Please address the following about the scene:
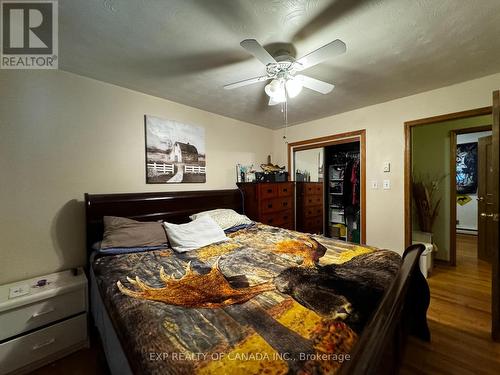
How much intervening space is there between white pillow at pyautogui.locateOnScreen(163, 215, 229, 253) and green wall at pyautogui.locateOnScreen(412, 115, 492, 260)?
3247 millimetres

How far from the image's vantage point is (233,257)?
1.58m

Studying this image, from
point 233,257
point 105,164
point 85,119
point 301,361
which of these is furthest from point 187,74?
point 301,361

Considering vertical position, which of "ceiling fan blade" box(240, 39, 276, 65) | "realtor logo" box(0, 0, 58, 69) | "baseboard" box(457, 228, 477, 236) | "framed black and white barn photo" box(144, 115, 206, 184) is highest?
"realtor logo" box(0, 0, 58, 69)

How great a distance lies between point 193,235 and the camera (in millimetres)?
1969

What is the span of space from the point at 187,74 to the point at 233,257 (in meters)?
1.74

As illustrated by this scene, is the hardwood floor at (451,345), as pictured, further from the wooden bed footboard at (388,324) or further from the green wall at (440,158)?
the green wall at (440,158)

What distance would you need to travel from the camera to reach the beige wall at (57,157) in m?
1.68

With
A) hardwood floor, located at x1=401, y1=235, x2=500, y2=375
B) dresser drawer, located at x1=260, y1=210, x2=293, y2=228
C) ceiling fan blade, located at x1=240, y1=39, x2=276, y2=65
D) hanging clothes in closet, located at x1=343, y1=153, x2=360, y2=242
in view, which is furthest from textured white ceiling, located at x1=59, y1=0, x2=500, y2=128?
hardwood floor, located at x1=401, y1=235, x2=500, y2=375

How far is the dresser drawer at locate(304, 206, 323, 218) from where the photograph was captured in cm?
410

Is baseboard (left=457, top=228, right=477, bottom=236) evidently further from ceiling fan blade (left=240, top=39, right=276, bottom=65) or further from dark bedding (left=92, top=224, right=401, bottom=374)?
ceiling fan blade (left=240, top=39, right=276, bottom=65)

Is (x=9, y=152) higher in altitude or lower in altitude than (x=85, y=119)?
lower

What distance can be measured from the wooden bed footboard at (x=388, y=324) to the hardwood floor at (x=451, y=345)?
17cm

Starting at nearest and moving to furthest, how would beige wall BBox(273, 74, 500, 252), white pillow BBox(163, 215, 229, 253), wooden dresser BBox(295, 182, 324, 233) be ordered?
white pillow BBox(163, 215, 229, 253)
beige wall BBox(273, 74, 500, 252)
wooden dresser BBox(295, 182, 324, 233)

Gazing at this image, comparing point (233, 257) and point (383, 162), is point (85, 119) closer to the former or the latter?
point (233, 257)
